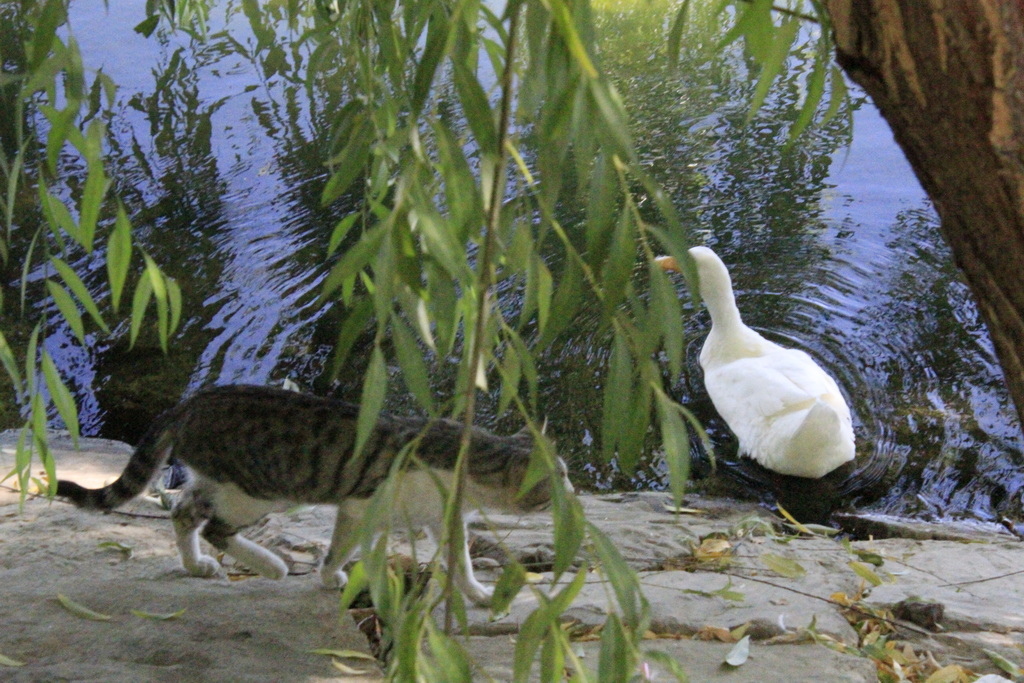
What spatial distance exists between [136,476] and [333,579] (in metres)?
0.72

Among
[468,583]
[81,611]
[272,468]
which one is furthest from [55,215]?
[468,583]

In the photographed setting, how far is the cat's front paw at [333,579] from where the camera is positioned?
291 cm

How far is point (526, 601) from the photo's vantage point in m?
3.02

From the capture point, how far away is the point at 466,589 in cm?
299

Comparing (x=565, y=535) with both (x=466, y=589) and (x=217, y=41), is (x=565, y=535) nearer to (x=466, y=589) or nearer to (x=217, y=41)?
(x=466, y=589)

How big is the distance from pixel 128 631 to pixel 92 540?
3.18 feet

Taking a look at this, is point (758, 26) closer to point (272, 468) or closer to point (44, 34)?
point (44, 34)

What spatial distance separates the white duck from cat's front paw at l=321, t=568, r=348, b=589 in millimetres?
2468

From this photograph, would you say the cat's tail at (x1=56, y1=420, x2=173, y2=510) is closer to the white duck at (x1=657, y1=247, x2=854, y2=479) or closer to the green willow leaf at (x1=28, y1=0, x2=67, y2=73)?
the green willow leaf at (x1=28, y1=0, x2=67, y2=73)

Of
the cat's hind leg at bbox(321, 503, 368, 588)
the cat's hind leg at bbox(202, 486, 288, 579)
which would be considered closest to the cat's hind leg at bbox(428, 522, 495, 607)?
the cat's hind leg at bbox(321, 503, 368, 588)

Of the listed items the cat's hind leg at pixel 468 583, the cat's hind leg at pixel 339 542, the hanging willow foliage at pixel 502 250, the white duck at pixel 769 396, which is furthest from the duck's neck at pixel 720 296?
the hanging willow foliage at pixel 502 250

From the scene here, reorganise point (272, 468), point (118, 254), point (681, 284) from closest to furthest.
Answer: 1. point (118, 254)
2. point (272, 468)
3. point (681, 284)

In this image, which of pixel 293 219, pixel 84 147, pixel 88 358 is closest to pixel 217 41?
pixel 293 219

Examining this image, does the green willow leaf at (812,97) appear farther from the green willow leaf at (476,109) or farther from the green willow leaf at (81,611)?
the green willow leaf at (81,611)
